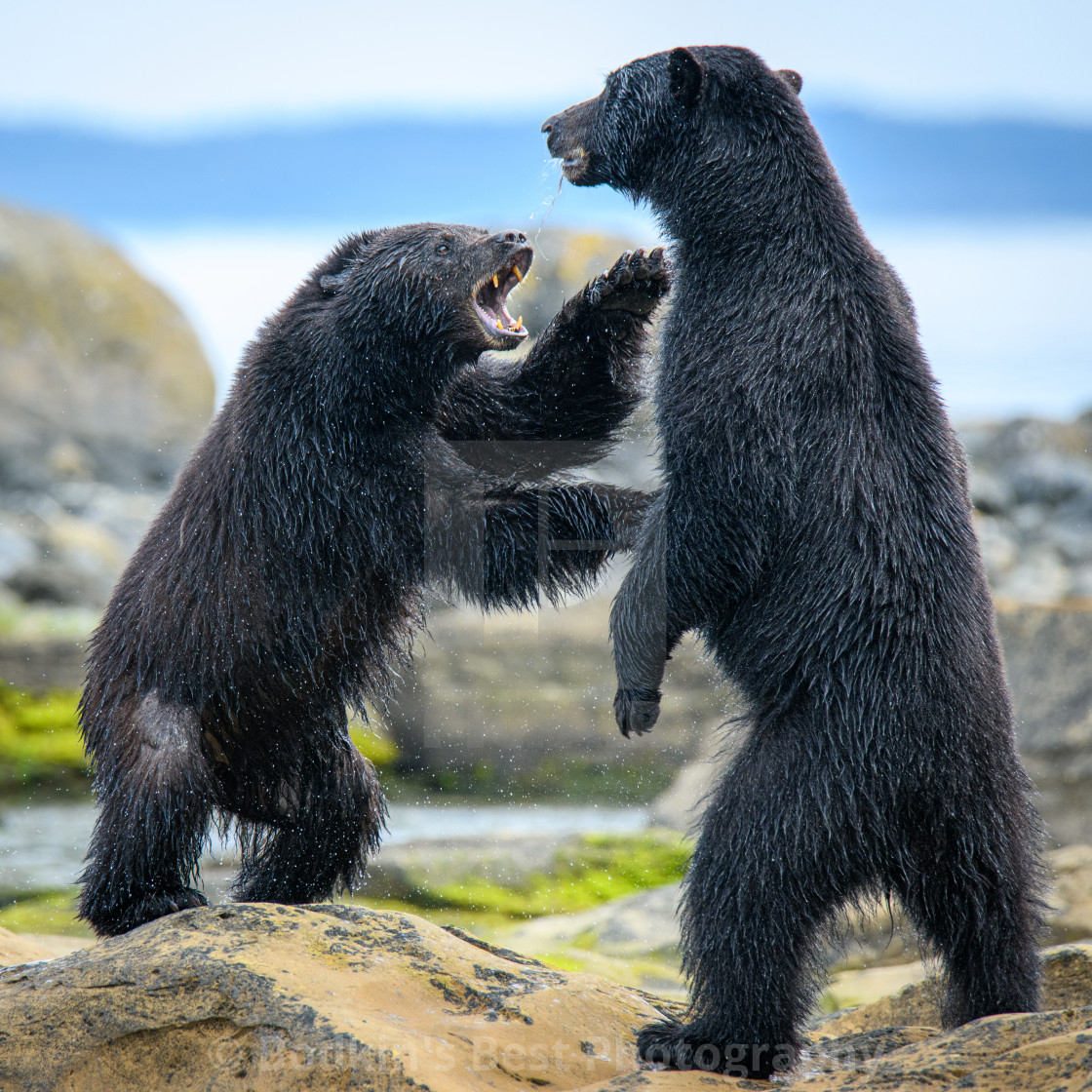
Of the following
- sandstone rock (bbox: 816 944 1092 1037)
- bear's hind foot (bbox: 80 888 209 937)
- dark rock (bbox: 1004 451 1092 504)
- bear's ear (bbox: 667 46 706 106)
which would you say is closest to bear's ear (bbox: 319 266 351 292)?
bear's ear (bbox: 667 46 706 106)

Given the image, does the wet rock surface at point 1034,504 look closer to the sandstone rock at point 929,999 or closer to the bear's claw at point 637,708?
the sandstone rock at point 929,999

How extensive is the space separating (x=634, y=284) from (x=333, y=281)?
114 cm

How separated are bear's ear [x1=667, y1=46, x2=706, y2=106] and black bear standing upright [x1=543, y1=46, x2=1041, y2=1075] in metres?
0.24

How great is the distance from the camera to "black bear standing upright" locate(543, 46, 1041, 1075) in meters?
3.44

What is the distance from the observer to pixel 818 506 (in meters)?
3.59

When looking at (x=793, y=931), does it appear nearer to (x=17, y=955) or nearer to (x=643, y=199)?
(x=643, y=199)

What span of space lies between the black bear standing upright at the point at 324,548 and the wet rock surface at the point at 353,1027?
0.59 metres

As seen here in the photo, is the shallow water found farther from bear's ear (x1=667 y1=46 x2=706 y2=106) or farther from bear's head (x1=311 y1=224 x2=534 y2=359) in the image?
bear's ear (x1=667 y1=46 x2=706 y2=106)

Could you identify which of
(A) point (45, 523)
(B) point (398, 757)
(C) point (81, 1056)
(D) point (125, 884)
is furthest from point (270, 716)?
(A) point (45, 523)

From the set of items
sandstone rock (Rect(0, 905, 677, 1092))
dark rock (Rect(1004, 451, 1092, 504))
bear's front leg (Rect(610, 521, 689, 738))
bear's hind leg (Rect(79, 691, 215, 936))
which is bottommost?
sandstone rock (Rect(0, 905, 677, 1092))

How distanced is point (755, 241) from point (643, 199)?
60 cm

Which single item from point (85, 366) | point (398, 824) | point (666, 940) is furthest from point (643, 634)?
point (85, 366)

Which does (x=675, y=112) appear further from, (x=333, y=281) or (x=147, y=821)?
(x=147, y=821)

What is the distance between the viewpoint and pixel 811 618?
3.57 meters
